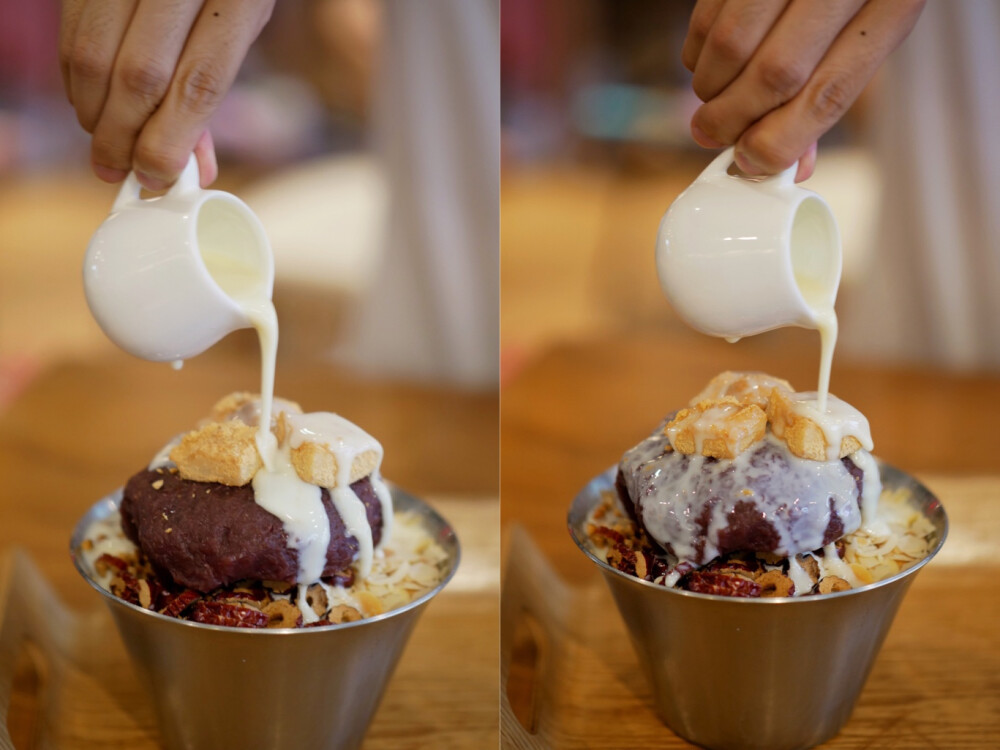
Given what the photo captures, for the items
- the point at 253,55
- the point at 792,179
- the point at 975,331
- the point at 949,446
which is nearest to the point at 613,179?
the point at 253,55

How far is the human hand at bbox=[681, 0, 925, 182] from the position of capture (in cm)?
78

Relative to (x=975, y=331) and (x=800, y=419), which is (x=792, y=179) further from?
(x=975, y=331)

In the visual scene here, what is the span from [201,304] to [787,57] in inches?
20.0

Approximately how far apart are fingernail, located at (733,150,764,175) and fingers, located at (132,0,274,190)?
0.43 m

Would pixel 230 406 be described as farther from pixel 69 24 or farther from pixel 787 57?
pixel 787 57

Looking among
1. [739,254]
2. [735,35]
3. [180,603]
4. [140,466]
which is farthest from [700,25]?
[140,466]

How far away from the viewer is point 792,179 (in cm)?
83

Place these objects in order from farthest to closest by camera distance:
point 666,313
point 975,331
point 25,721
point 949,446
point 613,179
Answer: point 613,179 → point 666,313 → point 975,331 → point 949,446 → point 25,721

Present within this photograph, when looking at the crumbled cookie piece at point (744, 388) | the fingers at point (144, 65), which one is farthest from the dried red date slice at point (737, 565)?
the fingers at point (144, 65)

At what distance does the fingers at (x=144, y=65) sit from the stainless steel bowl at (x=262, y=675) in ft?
1.22

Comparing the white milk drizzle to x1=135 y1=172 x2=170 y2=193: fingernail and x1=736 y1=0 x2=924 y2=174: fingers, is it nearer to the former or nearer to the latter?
x1=135 y1=172 x2=170 y2=193: fingernail

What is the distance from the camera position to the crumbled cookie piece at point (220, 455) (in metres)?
0.83

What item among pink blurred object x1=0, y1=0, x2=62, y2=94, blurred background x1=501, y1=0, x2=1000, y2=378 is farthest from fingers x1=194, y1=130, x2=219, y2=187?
pink blurred object x1=0, y1=0, x2=62, y2=94

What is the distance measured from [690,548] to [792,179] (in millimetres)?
320
